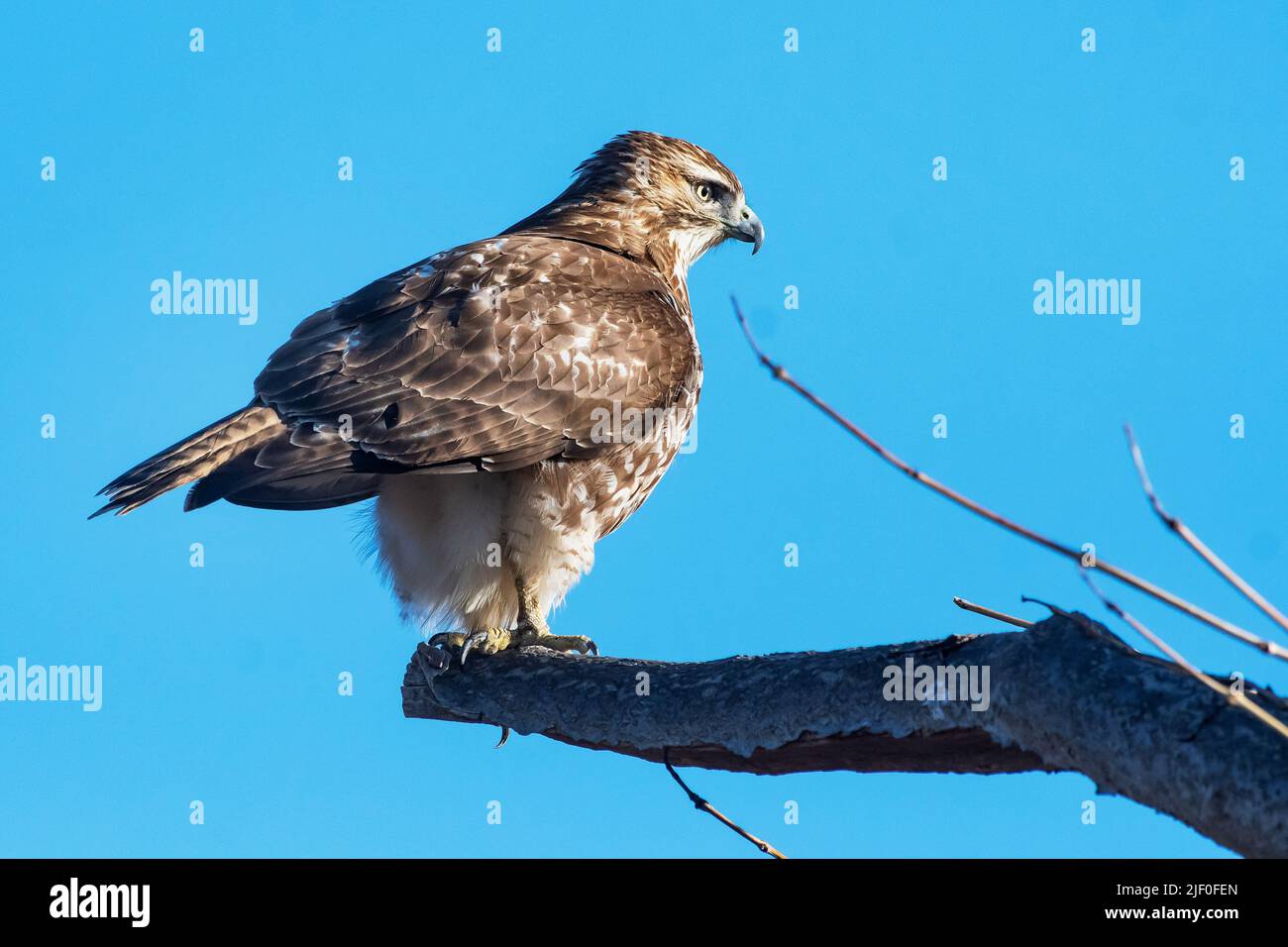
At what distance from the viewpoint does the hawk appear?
5.77m

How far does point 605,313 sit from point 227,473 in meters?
2.10

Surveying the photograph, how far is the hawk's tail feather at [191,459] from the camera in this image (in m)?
5.57

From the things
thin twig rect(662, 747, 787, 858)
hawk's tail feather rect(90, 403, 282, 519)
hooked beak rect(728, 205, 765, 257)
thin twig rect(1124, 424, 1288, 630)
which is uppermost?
hooked beak rect(728, 205, 765, 257)

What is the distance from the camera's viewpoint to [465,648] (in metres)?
6.35

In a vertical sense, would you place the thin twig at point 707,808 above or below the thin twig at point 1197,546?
below

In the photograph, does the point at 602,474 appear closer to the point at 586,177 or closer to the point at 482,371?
the point at 482,371

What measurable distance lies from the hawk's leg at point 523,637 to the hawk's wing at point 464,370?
31.3 inches

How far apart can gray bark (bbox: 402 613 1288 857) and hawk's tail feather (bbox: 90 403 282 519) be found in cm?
160

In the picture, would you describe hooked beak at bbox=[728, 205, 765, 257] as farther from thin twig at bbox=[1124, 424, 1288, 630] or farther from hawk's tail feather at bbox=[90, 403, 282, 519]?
thin twig at bbox=[1124, 424, 1288, 630]
